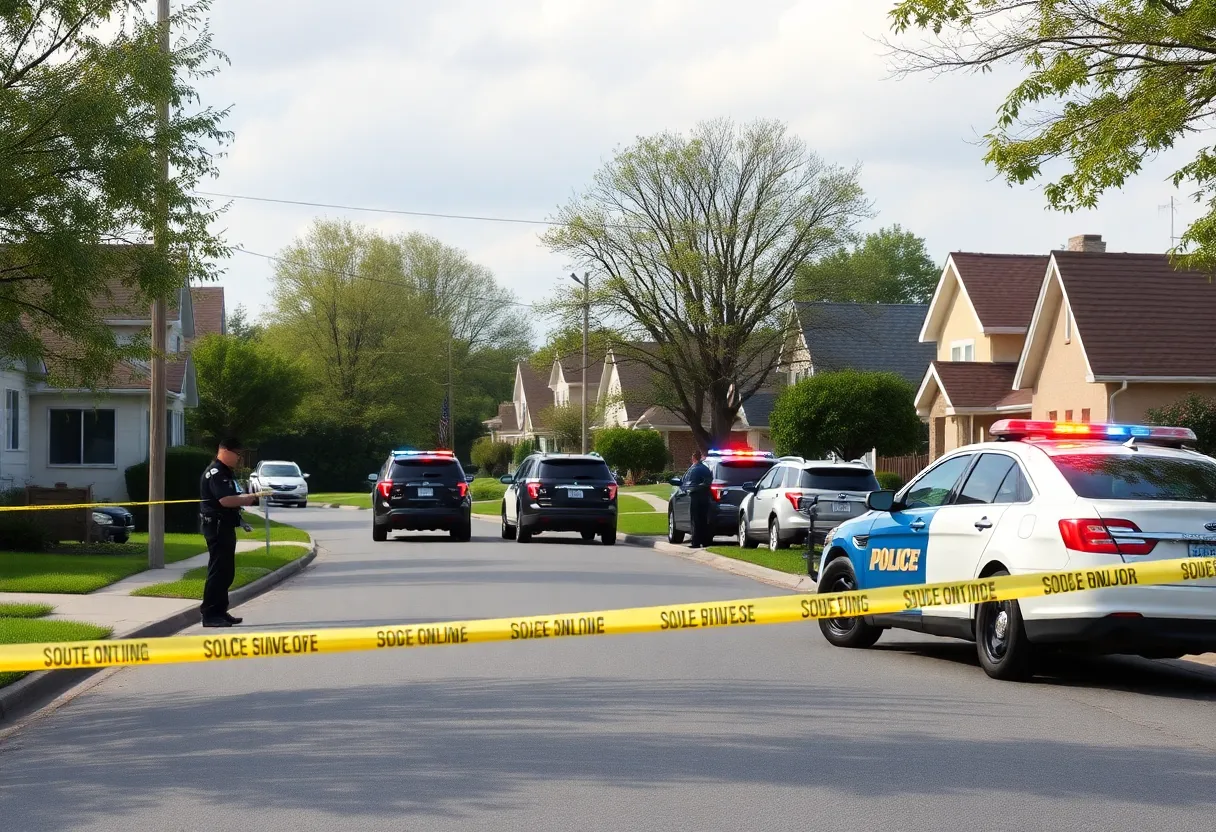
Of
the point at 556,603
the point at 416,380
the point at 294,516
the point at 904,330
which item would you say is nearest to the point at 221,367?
the point at 294,516

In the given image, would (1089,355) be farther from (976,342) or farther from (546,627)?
(546,627)

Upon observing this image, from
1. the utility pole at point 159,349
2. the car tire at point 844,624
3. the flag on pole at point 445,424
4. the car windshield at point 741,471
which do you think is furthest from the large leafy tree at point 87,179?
the flag on pole at point 445,424

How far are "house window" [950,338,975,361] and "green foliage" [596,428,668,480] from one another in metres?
22.8

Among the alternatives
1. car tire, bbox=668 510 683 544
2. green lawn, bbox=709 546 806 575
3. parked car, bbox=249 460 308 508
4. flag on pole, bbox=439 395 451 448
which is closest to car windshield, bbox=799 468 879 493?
green lawn, bbox=709 546 806 575

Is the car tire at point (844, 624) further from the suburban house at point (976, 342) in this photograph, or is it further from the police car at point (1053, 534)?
the suburban house at point (976, 342)

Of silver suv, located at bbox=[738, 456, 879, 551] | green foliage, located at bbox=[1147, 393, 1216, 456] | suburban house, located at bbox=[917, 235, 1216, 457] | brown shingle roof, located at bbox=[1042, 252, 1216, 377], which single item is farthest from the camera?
suburban house, located at bbox=[917, 235, 1216, 457]

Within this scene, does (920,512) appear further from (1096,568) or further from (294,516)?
(294,516)

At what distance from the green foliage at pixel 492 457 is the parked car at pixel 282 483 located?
32.0m

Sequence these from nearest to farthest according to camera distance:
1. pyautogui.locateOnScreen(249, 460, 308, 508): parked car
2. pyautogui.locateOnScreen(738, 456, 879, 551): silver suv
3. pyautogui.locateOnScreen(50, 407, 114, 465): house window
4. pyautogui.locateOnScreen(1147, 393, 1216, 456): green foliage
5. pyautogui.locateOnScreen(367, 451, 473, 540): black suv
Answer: pyautogui.locateOnScreen(738, 456, 879, 551): silver suv
pyautogui.locateOnScreen(1147, 393, 1216, 456): green foliage
pyautogui.locateOnScreen(367, 451, 473, 540): black suv
pyautogui.locateOnScreen(50, 407, 114, 465): house window
pyautogui.locateOnScreen(249, 460, 308, 508): parked car

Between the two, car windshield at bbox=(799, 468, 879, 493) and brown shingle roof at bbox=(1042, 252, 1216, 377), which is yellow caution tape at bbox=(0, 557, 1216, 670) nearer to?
car windshield at bbox=(799, 468, 879, 493)

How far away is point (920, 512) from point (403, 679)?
4104mm

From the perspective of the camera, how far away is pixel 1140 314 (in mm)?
34906

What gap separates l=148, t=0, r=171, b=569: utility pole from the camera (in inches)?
668

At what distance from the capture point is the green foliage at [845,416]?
1620 inches
